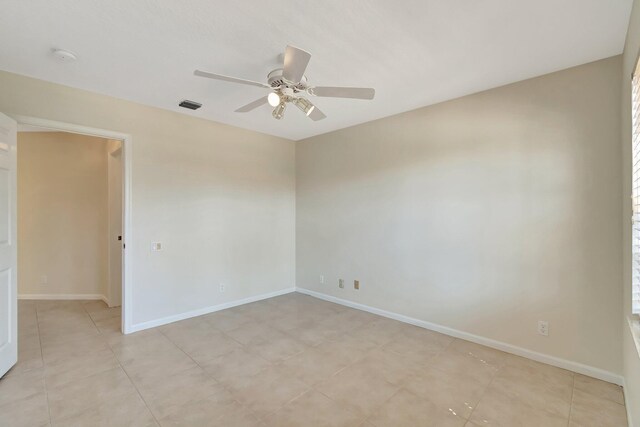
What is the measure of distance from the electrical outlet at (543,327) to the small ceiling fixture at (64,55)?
446 cm

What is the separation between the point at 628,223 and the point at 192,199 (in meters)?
4.16

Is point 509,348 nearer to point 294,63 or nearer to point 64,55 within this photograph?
point 294,63

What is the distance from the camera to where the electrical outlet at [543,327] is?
2.56 metres

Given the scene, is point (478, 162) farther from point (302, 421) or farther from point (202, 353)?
point (202, 353)

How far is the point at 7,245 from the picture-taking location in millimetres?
2438

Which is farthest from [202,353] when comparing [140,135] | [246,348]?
[140,135]

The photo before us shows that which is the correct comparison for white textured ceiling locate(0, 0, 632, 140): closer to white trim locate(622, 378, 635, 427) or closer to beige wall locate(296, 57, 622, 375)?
beige wall locate(296, 57, 622, 375)

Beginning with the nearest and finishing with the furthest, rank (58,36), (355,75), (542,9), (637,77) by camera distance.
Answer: (637,77)
(542,9)
(58,36)
(355,75)

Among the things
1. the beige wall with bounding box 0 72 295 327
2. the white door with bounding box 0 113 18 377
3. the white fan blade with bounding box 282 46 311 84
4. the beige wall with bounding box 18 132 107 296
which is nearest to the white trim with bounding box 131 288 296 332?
the beige wall with bounding box 0 72 295 327

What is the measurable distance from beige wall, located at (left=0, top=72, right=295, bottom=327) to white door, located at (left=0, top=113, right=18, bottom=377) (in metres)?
0.37

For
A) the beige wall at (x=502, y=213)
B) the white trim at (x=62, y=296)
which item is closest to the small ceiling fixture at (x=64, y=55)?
the beige wall at (x=502, y=213)

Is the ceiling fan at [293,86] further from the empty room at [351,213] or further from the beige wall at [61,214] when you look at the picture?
the beige wall at [61,214]

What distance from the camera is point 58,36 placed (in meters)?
2.00

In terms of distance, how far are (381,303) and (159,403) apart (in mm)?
2604
